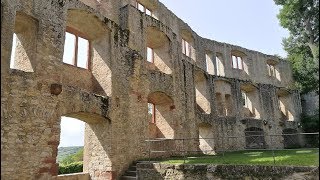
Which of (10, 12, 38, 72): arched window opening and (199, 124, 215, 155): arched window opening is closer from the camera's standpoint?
(10, 12, 38, 72): arched window opening

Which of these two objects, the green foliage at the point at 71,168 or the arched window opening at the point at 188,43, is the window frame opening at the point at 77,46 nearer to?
the green foliage at the point at 71,168

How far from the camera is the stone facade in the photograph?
28.0 feet

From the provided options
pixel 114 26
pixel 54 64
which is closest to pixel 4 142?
pixel 54 64

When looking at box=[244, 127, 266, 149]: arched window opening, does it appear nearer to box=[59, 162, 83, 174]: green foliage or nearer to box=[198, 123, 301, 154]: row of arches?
box=[198, 123, 301, 154]: row of arches

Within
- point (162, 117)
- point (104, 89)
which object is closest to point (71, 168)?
point (162, 117)

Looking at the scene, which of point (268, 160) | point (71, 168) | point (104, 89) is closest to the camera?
point (268, 160)

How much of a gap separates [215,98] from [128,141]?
30.8ft

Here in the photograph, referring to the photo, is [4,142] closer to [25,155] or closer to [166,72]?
[25,155]

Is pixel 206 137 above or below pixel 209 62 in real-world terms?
below

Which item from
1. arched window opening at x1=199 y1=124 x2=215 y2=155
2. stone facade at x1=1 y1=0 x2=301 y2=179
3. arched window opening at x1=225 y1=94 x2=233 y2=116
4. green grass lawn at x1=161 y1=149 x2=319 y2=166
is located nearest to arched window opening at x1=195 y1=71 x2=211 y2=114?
stone facade at x1=1 y1=0 x2=301 y2=179

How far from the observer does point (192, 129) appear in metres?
15.9

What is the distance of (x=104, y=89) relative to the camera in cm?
1198

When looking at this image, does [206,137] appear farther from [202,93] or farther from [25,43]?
[25,43]

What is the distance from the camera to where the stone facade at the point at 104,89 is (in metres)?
8.52
